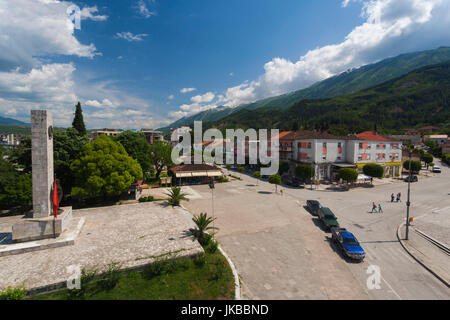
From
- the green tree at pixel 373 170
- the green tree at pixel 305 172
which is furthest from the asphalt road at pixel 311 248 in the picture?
the green tree at pixel 373 170

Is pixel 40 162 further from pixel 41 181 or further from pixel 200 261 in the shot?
pixel 200 261

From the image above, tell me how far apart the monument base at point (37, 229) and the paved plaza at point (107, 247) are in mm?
1471

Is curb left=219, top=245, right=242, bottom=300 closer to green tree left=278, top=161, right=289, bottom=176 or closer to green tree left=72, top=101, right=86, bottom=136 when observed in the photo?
green tree left=278, top=161, right=289, bottom=176

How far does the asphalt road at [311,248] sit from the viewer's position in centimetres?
1135

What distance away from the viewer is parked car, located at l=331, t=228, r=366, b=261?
46.5ft

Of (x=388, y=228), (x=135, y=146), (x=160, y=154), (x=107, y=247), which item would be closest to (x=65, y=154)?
(x=135, y=146)

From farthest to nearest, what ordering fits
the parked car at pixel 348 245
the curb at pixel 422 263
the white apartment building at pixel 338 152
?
the white apartment building at pixel 338 152 → the parked car at pixel 348 245 → the curb at pixel 422 263

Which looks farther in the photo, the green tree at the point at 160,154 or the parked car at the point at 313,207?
the green tree at the point at 160,154

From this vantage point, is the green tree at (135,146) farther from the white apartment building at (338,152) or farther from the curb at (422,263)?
the curb at (422,263)

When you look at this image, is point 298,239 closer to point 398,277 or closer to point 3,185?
point 398,277

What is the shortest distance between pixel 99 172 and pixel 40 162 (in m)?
7.19

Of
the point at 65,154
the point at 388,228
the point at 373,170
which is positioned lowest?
the point at 388,228

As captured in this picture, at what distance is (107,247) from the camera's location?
14320mm

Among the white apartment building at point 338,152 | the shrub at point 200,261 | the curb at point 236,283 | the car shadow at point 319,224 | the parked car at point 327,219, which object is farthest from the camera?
the white apartment building at point 338,152
